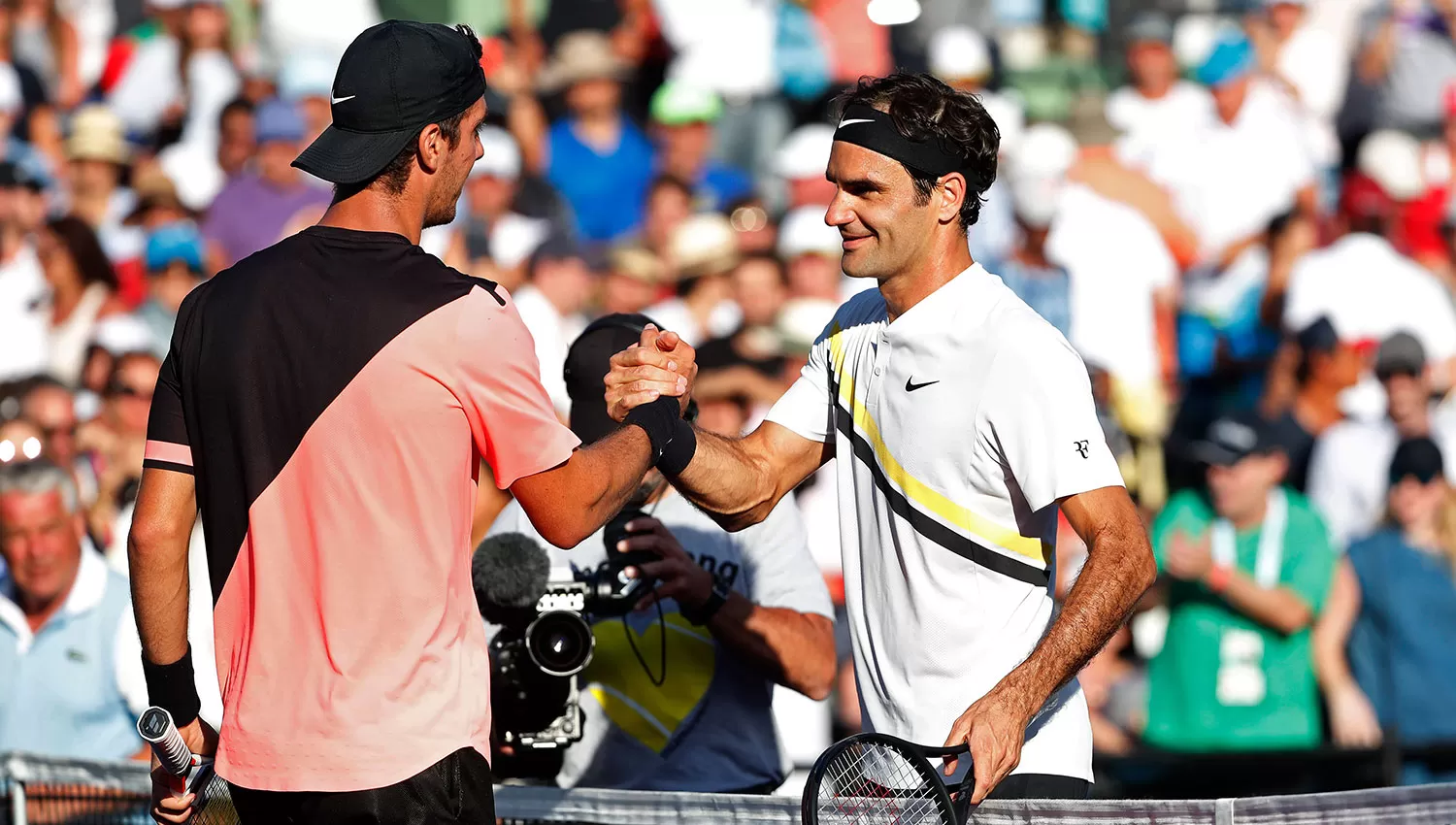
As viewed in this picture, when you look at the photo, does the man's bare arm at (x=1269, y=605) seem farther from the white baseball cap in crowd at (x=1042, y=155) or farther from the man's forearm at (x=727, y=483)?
the man's forearm at (x=727, y=483)

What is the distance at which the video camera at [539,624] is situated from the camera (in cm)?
438

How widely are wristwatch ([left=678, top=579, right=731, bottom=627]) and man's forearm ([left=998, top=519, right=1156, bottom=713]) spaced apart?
1.22 metres

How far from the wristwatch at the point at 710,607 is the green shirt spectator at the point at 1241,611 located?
3.60 meters

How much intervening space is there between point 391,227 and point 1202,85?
8.09m

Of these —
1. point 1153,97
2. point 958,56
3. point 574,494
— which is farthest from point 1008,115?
point 574,494

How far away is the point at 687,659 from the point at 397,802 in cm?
173

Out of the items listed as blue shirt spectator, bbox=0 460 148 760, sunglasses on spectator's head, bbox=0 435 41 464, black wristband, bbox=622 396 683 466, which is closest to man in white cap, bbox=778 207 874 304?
sunglasses on spectator's head, bbox=0 435 41 464

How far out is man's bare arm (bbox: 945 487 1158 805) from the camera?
3354 mm

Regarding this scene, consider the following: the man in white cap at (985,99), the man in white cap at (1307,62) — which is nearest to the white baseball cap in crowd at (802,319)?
the man in white cap at (985,99)

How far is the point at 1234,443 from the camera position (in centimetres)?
776

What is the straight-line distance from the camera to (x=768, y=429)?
4.42m

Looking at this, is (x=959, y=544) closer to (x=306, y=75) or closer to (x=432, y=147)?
(x=432, y=147)

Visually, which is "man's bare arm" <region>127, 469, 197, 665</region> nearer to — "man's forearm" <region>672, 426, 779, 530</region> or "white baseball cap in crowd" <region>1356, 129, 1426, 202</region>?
"man's forearm" <region>672, 426, 779, 530</region>

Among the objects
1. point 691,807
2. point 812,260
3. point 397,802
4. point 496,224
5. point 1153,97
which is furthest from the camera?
point 1153,97
